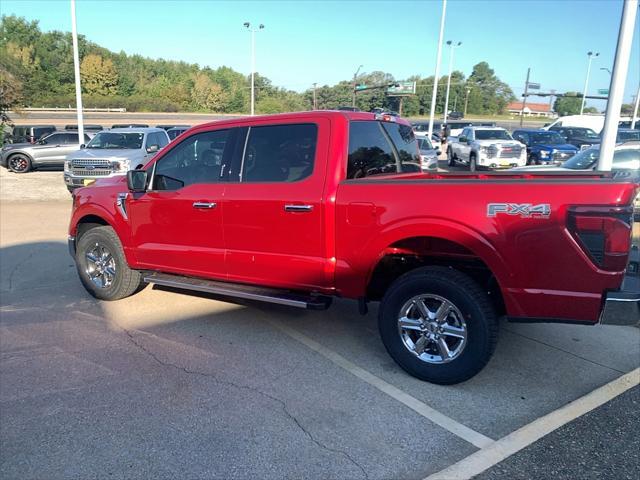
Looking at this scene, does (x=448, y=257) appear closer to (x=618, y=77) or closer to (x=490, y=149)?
(x=618, y=77)

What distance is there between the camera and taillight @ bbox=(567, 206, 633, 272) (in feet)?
10.3

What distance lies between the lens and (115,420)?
3.33 metres

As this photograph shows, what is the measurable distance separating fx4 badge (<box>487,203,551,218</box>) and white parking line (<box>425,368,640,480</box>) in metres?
1.36

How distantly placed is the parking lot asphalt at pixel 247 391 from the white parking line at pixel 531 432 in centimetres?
8

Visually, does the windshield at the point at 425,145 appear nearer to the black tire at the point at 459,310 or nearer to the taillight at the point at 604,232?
the black tire at the point at 459,310

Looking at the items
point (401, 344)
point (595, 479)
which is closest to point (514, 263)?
point (401, 344)

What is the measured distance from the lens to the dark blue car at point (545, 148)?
22016mm

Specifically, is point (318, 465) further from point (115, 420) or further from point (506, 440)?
point (115, 420)

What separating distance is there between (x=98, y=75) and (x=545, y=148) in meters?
75.6

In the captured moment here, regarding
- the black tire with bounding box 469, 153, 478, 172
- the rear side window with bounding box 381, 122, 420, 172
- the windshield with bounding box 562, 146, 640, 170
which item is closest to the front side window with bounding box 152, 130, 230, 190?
the rear side window with bounding box 381, 122, 420, 172

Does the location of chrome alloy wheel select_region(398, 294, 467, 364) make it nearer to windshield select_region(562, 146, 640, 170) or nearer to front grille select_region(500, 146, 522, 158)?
windshield select_region(562, 146, 640, 170)

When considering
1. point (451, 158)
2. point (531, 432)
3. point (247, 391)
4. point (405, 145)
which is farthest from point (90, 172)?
point (451, 158)

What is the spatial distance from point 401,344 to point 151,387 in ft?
6.27

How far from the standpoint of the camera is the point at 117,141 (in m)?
14.5
